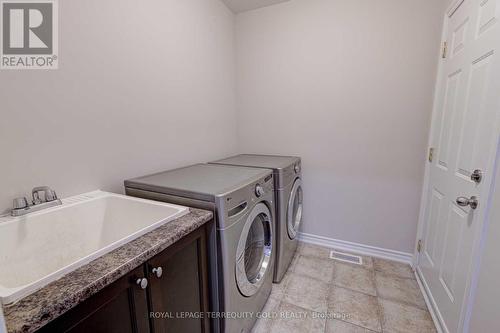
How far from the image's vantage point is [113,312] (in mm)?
634

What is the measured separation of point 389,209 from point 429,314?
83 cm

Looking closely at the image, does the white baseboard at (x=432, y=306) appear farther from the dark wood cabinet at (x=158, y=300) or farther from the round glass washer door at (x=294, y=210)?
the dark wood cabinet at (x=158, y=300)

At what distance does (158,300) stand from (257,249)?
0.85 metres

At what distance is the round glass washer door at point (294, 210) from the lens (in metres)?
1.88

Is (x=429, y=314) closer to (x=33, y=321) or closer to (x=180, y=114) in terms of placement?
(x=33, y=321)

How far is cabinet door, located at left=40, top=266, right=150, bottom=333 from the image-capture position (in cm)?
53

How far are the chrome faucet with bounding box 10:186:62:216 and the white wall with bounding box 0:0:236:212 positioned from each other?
0.19 feet

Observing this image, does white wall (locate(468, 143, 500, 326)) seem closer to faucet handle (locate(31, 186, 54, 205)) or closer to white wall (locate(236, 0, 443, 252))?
white wall (locate(236, 0, 443, 252))

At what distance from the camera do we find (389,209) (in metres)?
2.07

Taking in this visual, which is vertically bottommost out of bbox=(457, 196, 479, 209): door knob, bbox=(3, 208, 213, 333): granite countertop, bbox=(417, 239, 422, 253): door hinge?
bbox=(417, 239, 422, 253): door hinge

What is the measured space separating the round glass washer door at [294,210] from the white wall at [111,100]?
897mm

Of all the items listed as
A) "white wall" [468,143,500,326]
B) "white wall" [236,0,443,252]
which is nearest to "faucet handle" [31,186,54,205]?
"white wall" [236,0,443,252]

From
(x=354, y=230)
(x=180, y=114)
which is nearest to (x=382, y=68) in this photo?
(x=354, y=230)

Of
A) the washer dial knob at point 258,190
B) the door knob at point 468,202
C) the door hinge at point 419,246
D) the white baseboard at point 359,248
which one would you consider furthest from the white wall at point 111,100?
the door hinge at point 419,246
